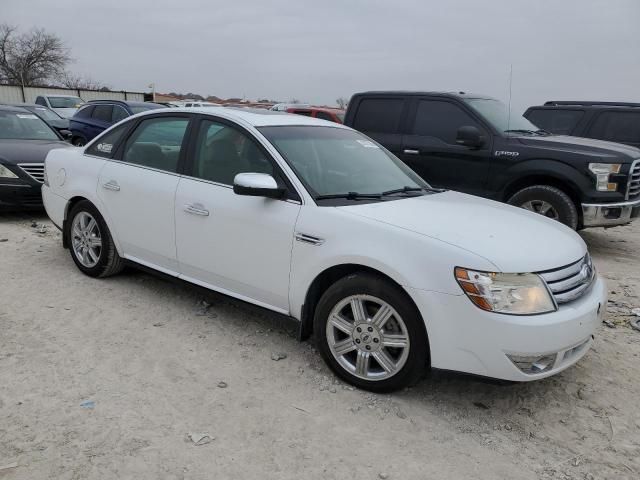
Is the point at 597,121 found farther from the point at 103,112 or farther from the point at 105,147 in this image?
the point at 103,112

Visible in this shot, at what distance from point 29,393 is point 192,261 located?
4.53ft

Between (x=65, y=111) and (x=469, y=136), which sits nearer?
(x=469, y=136)

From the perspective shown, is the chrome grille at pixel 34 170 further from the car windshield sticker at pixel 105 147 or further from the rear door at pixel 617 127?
the rear door at pixel 617 127

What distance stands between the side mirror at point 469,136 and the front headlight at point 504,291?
167 inches

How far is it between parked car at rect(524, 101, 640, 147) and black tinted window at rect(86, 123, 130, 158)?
778 centimetres

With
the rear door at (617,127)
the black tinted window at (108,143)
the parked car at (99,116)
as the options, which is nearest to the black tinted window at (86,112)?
the parked car at (99,116)

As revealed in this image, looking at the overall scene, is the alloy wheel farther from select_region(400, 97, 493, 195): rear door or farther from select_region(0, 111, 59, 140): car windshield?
select_region(0, 111, 59, 140): car windshield

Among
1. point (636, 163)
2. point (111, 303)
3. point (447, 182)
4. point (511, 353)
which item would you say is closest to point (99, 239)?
point (111, 303)

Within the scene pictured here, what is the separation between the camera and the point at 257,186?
3.44 meters

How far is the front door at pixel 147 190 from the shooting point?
13.9ft

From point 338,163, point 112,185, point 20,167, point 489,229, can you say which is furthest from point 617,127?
point 20,167

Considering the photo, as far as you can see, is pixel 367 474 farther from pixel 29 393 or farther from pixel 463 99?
pixel 463 99

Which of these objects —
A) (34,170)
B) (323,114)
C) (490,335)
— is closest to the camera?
(490,335)

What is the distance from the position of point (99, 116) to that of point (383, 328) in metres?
12.3
